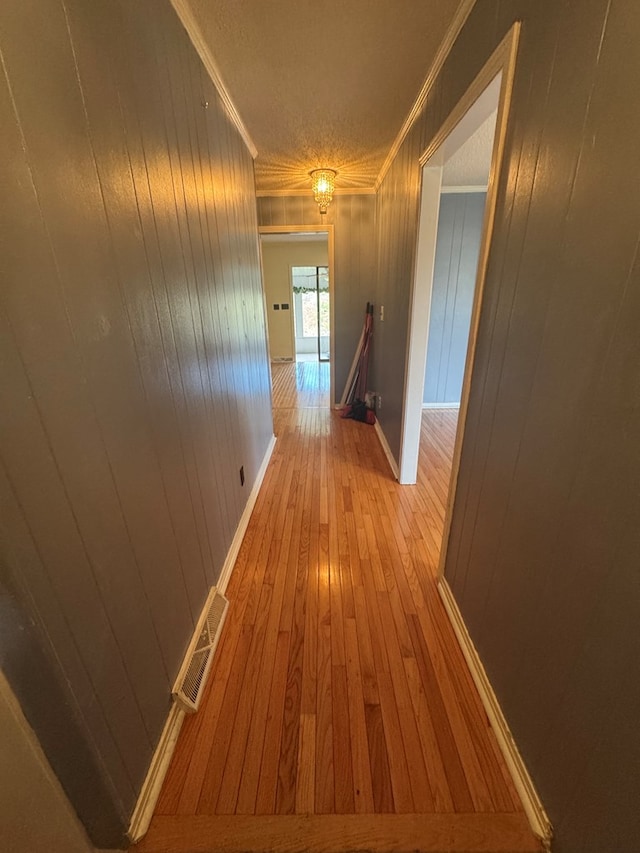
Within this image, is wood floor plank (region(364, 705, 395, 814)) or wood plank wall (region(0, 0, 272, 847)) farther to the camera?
wood floor plank (region(364, 705, 395, 814))

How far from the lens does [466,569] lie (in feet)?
4.63

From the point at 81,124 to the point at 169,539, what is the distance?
114 cm

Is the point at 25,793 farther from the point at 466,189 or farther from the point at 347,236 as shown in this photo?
the point at 466,189

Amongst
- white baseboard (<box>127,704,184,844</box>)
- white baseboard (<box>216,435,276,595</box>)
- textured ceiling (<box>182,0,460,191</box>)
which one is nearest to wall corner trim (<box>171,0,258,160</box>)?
textured ceiling (<box>182,0,460,191</box>)

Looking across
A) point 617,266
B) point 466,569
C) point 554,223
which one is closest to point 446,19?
point 554,223

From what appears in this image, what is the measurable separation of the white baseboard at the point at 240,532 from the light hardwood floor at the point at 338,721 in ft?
0.16

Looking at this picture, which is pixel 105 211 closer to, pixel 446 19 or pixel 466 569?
pixel 446 19

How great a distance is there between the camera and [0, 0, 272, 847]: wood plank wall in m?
0.62

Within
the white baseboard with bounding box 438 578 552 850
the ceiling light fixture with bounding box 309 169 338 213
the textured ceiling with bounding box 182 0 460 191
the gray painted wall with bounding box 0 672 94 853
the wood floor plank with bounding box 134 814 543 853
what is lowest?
the wood floor plank with bounding box 134 814 543 853

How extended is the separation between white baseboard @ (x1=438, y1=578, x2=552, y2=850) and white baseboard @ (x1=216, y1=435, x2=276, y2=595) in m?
1.11

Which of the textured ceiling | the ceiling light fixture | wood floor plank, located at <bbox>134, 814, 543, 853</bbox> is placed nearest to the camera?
wood floor plank, located at <bbox>134, 814, 543, 853</bbox>

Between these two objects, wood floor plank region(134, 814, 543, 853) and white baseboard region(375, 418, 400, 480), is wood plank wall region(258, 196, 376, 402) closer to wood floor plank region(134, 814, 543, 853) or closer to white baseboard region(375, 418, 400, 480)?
white baseboard region(375, 418, 400, 480)

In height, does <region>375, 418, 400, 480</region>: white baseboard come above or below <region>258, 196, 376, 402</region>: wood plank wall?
below

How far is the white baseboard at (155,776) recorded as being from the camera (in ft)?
3.05
